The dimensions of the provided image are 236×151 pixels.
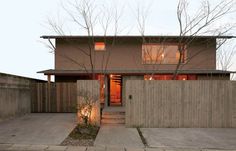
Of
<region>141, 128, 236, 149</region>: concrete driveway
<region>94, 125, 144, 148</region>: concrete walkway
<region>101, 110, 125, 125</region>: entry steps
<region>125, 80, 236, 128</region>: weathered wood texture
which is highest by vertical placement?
<region>125, 80, 236, 128</region>: weathered wood texture

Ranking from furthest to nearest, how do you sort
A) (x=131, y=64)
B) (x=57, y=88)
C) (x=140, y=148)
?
(x=131, y=64), (x=57, y=88), (x=140, y=148)

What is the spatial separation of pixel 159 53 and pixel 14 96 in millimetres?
9570

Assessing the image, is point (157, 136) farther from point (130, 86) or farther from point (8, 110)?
point (8, 110)

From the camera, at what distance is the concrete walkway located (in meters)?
7.55

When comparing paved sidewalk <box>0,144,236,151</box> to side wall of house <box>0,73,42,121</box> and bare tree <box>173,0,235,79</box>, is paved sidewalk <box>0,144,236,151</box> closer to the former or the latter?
side wall of house <box>0,73,42,121</box>

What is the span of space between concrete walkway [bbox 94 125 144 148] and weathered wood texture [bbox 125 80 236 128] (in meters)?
0.93

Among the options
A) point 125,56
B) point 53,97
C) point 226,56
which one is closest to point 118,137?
point 53,97

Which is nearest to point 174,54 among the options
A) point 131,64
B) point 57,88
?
point 131,64

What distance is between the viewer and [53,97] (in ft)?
49.8

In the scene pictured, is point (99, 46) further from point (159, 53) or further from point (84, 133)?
point (84, 133)

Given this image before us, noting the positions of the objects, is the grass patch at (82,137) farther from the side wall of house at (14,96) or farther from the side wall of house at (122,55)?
the side wall of house at (122,55)

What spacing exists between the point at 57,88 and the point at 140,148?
939 cm

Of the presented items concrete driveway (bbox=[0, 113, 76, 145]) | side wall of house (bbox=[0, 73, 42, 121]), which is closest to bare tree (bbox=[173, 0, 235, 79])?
concrete driveway (bbox=[0, 113, 76, 145])

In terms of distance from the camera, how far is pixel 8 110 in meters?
11.8
